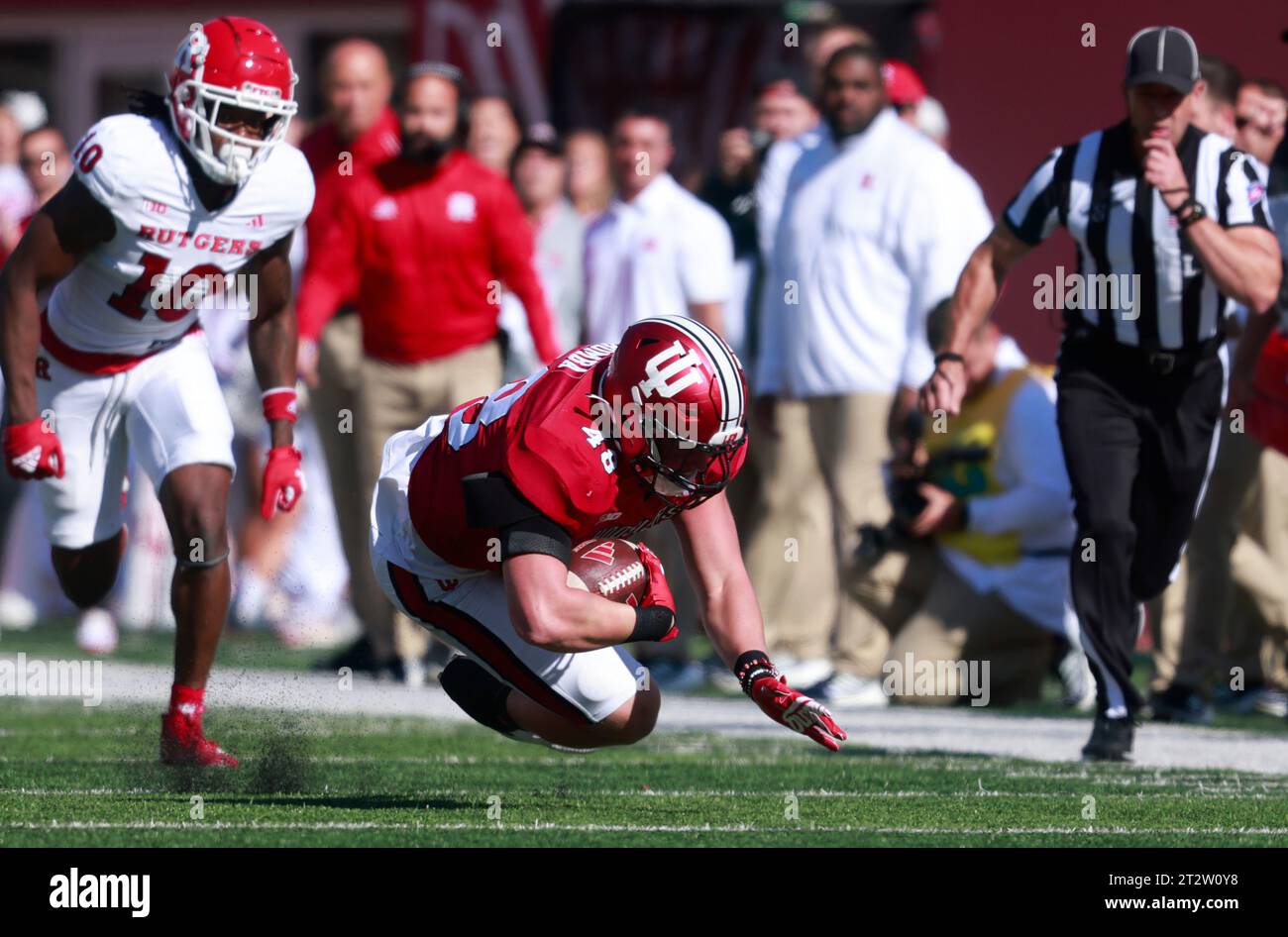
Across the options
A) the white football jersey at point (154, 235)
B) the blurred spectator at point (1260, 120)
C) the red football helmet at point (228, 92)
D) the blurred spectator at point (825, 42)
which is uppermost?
the blurred spectator at point (825, 42)

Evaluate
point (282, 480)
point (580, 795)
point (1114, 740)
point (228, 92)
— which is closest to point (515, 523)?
point (580, 795)

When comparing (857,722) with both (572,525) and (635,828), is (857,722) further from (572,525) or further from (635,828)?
(572,525)

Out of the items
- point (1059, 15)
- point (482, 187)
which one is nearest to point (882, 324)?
point (482, 187)

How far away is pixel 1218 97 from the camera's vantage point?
9.22 metres

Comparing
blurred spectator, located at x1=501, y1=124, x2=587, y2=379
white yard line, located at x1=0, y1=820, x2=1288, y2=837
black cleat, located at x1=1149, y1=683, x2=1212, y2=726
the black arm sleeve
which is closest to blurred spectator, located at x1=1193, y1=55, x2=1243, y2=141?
black cleat, located at x1=1149, y1=683, x2=1212, y2=726

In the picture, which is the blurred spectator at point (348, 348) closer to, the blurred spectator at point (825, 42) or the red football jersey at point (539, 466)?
the blurred spectator at point (825, 42)

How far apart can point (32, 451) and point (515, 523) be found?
191 centimetres

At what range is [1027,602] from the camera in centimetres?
917

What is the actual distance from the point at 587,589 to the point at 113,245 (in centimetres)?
204

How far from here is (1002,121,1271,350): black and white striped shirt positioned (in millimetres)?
7352

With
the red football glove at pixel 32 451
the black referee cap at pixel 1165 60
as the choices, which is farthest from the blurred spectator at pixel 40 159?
the black referee cap at pixel 1165 60

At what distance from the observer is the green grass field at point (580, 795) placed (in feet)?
17.2

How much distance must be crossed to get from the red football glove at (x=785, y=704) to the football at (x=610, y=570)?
1.32 feet
